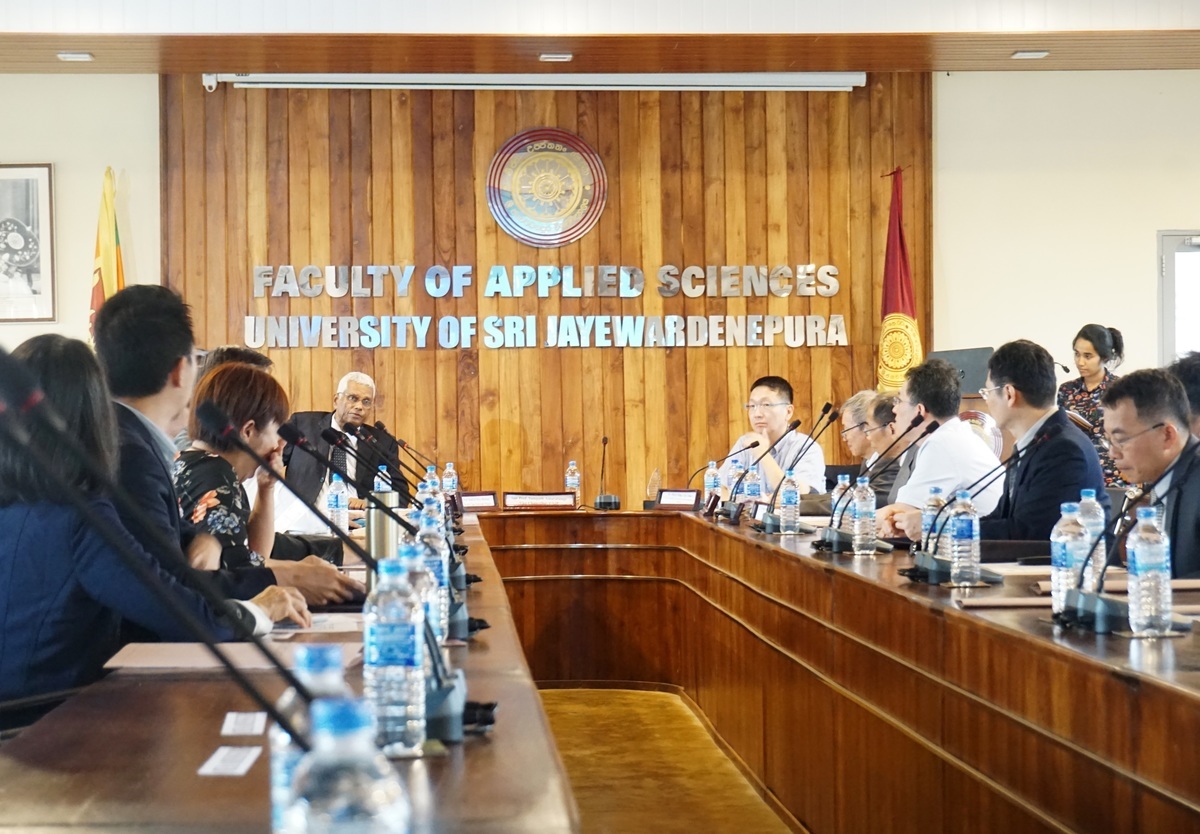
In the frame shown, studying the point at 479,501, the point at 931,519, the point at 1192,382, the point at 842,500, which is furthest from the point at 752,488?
the point at 1192,382

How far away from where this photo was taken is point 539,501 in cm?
617

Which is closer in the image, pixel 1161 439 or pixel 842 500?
pixel 1161 439

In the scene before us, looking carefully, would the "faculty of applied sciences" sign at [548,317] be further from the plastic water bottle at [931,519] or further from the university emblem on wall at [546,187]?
the plastic water bottle at [931,519]

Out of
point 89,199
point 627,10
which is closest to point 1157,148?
point 627,10

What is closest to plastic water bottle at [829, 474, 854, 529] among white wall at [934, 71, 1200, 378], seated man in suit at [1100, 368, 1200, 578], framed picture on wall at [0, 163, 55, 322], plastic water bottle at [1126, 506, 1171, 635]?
seated man in suit at [1100, 368, 1200, 578]

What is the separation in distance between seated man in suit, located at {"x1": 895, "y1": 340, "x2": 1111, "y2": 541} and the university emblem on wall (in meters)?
3.82

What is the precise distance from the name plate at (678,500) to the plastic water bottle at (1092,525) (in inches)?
113

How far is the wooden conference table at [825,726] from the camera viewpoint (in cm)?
128

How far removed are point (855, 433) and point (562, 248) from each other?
2.42 meters

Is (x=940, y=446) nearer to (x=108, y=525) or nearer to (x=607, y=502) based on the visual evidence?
(x=607, y=502)

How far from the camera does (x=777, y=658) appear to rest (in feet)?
12.4

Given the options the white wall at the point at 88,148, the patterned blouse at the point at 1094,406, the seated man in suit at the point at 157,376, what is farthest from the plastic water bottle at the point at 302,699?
the white wall at the point at 88,148

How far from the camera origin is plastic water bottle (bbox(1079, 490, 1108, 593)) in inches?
98.8

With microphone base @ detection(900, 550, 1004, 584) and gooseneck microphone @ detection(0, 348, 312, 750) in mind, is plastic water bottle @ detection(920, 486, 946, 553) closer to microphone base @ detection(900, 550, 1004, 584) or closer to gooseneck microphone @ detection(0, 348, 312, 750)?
microphone base @ detection(900, 550, 1004, 584)
